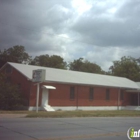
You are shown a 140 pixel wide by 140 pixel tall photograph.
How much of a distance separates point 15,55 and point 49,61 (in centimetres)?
843

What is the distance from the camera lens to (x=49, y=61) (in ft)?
204

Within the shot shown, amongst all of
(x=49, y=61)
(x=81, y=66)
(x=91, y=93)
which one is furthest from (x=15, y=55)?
(x=91, y=93)

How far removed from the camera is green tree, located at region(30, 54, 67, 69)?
6235cm

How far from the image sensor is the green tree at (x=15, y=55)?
57188 millimetres

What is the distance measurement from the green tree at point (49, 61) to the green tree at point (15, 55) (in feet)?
8.94

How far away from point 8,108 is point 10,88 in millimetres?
2199

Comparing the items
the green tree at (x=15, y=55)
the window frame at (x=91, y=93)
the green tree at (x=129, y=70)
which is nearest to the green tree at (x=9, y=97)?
the window frame at (x=91, y=93)

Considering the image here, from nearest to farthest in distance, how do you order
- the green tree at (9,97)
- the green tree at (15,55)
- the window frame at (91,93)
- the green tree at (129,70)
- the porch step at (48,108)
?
the green tree at (9,97), the porch step at (48,108), the window frame at (91,93), the green tree at (15,55), the green tree at (129,70)

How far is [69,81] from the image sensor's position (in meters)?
31.9

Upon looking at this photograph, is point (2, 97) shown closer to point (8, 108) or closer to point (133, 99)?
point (8, 108)

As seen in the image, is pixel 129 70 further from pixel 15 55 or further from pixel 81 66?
pixel 15 55

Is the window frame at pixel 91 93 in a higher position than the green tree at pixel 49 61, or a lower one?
lower

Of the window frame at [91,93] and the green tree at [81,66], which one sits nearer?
the window frame at [91,93]

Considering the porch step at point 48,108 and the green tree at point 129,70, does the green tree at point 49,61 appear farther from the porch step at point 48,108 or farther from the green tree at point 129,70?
the porch step at point 48,108
